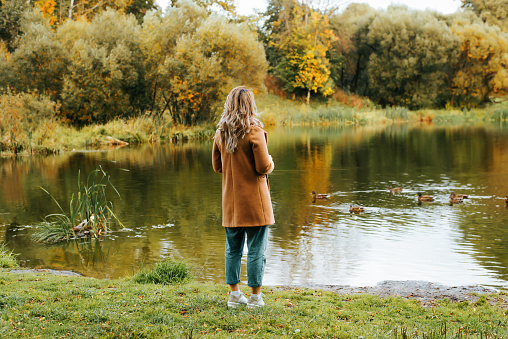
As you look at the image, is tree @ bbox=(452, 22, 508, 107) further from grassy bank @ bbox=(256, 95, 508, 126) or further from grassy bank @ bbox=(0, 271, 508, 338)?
grassy bank @ bbox=(0, 271, 508, 338)

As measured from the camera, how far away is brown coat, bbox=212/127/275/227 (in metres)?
5.16

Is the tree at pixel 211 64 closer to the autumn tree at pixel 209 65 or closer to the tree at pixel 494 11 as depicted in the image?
the autumn tree at pixel 209 65

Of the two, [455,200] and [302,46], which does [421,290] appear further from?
[302,46]

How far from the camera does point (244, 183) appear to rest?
5.24 metres

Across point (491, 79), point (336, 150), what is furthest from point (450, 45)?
point (336, 150)

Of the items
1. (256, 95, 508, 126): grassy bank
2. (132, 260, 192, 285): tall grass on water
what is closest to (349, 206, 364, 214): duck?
(132, 260, 192, 285): tall grass on water

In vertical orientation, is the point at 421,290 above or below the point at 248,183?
below

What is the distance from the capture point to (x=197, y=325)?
A: 4.63m

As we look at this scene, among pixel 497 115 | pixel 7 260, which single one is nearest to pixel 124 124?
pixel 7 260

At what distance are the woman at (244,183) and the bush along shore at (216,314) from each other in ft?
1.35

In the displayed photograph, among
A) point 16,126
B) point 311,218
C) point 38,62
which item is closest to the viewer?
point 311,218

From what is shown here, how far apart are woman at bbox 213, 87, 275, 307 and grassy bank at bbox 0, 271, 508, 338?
417 mm

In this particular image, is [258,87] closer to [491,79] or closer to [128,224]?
[128,224]

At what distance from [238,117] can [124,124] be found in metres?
28.1
